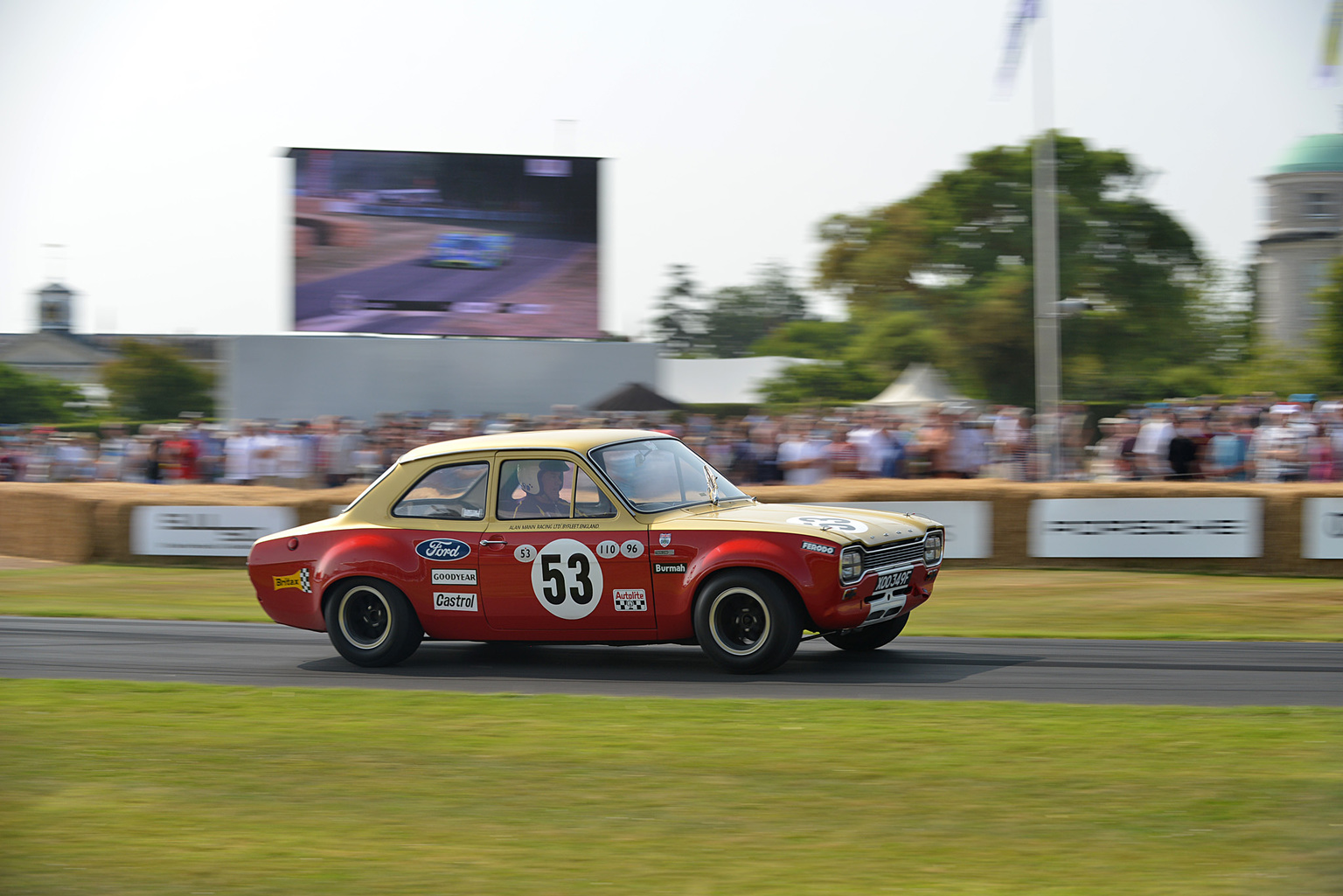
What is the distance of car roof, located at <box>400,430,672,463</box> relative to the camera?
8.84 m

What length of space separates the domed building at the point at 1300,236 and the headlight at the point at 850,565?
4632 cm

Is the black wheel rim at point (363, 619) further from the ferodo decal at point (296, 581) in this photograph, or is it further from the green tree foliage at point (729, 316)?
the green tree foliage at point (729, 316)

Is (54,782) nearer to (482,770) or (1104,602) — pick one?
(482,770)

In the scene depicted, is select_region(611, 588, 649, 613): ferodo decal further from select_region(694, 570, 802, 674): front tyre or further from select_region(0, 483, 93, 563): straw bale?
select_region(0, 483, 93, 563): straw bale

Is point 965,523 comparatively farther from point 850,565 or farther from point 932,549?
point 850,565

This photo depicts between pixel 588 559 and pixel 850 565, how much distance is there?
5.58ft

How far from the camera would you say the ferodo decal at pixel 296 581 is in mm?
9242

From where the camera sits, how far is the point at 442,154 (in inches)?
1462

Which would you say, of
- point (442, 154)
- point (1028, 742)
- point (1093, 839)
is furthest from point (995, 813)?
point (442, 154)

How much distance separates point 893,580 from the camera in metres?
8.37

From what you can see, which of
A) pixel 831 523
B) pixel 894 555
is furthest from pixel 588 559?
pixel 894 555

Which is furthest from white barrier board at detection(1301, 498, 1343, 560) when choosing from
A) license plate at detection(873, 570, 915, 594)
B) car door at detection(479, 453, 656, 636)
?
car door at detection(479, 453, 656, 636)

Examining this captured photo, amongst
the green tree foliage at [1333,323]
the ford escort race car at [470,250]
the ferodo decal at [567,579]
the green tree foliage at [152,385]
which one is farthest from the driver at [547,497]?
the green tree foliage at [152,385]

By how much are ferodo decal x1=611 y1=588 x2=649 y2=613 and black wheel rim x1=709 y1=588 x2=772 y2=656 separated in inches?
17.8
